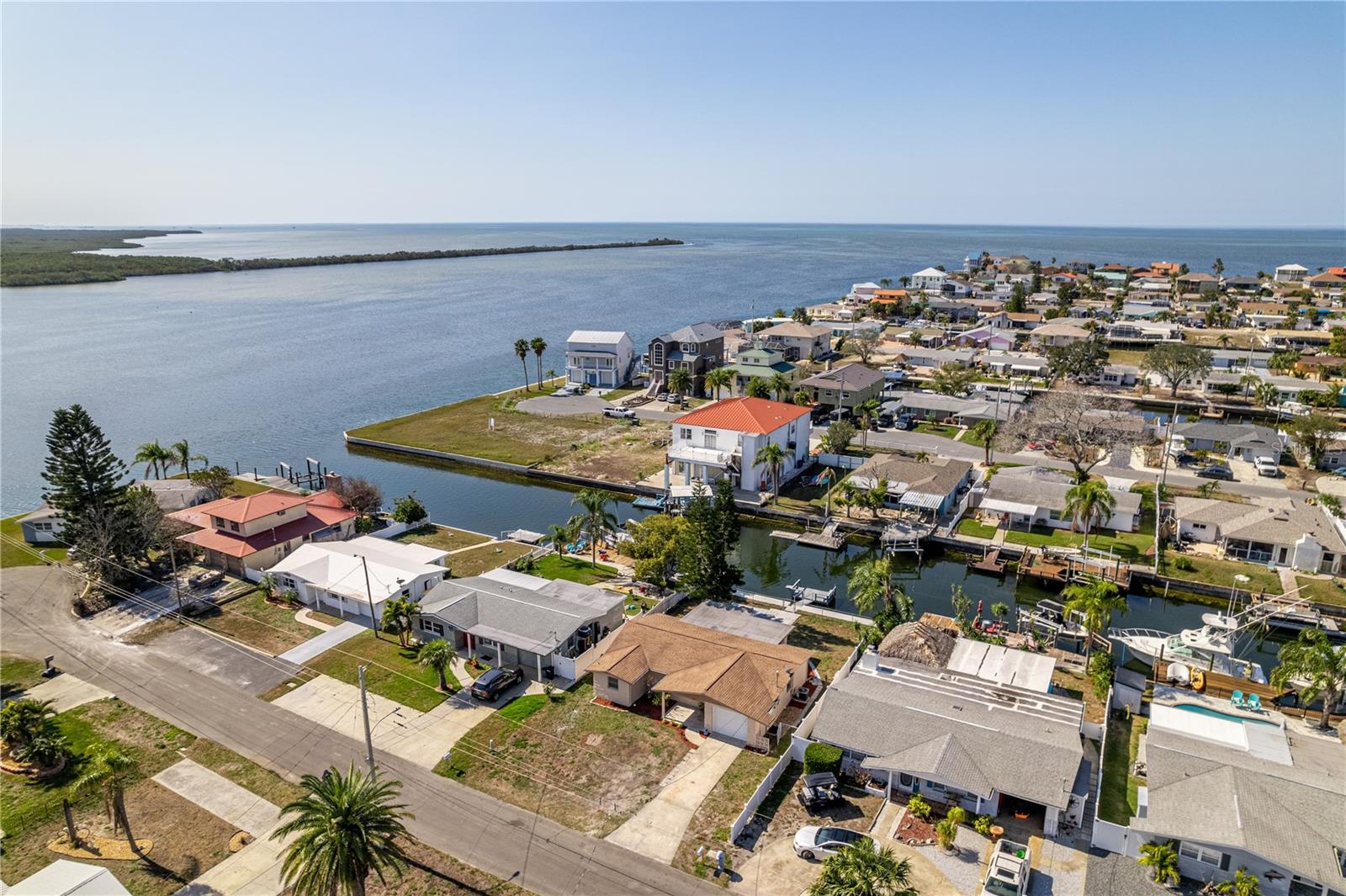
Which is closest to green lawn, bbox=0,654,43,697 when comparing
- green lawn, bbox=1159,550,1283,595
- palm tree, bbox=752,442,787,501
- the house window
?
palm tree, bbox=752,442,787,501

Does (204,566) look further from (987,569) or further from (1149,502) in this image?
(1149,502)

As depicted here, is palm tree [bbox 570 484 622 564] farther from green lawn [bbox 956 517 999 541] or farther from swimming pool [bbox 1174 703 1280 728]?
swimming pool [bbox 1174 703 1280 728]

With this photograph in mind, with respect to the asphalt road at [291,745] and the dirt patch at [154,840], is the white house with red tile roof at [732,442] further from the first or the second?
the dirt patch at [154,840]

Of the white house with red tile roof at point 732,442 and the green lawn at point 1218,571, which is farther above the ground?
the white house with red tile roof at point 732,442

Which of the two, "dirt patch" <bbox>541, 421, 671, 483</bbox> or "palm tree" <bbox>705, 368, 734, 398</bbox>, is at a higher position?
"palm tree" <bbox>705, 368, 734, 398</bbox>

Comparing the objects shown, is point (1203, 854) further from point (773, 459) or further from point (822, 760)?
point (773, 459)

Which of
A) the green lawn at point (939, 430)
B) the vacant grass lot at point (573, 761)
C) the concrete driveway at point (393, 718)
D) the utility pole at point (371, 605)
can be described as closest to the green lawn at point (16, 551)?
the utility pole at point (371, 605)

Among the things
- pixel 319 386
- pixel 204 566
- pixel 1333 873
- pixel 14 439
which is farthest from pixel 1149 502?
pixel 14 439

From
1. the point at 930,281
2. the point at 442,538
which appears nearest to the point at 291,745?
the point at 442,538
